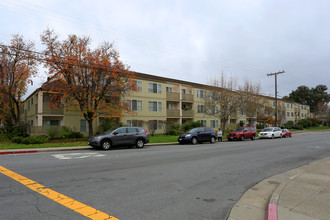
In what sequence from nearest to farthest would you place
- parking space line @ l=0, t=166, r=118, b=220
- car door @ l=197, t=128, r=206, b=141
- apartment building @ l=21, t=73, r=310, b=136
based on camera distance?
parking space line @ l=0, t=166, r=118, b=220, car door @ l=197, t=128, r=206, b=141, apartment building @ l=21, t=73, r=310, b=136

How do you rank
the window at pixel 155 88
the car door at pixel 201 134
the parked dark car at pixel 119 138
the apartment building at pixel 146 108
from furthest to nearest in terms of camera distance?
the window at pixel 155 88 → the apartment building at pixel 146 108 → the car door at pixel 201 134 → the parked dark car at pixel 119 138

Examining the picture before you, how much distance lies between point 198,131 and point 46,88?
14652 mm

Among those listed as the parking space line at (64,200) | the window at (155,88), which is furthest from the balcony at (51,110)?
the parking space line at (64,200)

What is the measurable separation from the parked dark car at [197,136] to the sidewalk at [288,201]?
544 inches

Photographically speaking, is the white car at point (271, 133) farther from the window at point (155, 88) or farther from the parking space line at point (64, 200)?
the parking space line at point (64, 200)

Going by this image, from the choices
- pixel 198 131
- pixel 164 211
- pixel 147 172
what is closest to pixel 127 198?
pixel 164 211

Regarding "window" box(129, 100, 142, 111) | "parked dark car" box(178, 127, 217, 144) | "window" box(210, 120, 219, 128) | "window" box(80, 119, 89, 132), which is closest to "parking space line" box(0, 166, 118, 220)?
"parked dark car" box(178, 127, 217, 144)

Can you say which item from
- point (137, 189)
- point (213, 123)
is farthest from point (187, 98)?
point (137, 189)

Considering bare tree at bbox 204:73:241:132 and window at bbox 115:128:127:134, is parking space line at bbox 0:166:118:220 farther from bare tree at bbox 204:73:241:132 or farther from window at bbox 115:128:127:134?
bare tree at bbox 204:73:241:132

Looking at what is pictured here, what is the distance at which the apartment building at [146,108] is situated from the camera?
25250 mm

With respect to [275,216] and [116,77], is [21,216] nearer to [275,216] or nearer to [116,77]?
[275,216]

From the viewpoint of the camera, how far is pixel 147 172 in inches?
314

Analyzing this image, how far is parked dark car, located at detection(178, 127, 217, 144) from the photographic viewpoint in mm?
20891

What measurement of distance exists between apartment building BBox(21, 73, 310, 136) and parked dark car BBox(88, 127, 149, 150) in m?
7.46
